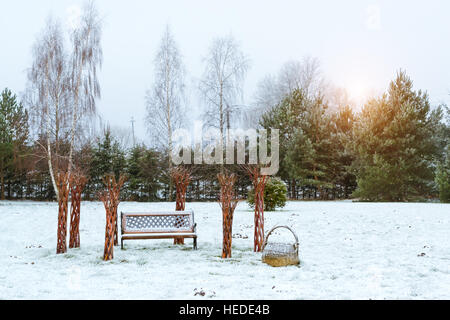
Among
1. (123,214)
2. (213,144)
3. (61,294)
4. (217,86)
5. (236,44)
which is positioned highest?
(236,44)

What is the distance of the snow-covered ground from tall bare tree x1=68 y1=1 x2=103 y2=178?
30.2ft

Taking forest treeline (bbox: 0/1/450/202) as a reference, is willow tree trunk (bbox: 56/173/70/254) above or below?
below

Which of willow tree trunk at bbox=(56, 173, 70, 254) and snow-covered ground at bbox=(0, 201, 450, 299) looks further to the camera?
willow tree trunk at bbox=(56, 173, 70, 254)

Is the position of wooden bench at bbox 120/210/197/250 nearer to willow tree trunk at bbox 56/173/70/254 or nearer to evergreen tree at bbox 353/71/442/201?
willow tree trunk at bbox 56/173/70/254

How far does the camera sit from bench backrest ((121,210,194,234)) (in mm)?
6914

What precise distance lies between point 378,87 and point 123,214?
29.8m

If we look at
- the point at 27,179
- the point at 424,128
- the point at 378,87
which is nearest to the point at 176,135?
the point at 27,179

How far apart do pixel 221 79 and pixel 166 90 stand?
9.51ft

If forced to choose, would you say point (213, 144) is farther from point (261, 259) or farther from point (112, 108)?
point (112, 108)

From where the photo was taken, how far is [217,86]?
20.6 m

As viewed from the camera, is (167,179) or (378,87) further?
(378,87)
